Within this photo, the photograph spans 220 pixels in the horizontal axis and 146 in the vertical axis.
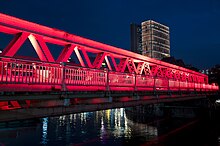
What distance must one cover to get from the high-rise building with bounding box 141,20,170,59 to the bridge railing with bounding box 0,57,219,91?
448 feet

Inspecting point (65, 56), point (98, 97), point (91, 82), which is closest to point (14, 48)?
point (65, 56)

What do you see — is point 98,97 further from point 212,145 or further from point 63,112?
point 212,145

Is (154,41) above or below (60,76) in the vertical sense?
above

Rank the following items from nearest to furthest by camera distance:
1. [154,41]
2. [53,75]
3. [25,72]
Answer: [25,72] → [53,75] → [154,41]

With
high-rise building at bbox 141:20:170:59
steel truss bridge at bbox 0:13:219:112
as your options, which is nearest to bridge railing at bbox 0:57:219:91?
steel truss bridge at bbox 0:13:219:112

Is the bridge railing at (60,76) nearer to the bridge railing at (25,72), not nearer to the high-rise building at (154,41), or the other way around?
the bridge railing at (25,72)

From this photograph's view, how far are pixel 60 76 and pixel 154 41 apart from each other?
481ft

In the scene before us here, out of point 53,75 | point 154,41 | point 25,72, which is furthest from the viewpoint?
point 154,41

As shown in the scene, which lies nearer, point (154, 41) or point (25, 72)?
point (25, 72)

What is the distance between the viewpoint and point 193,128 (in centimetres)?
3294

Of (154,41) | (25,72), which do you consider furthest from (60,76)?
(154,41)

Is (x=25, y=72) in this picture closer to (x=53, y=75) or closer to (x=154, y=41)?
(x=53, y=75)

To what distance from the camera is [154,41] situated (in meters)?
148

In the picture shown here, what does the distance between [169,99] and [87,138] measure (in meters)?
16.3
